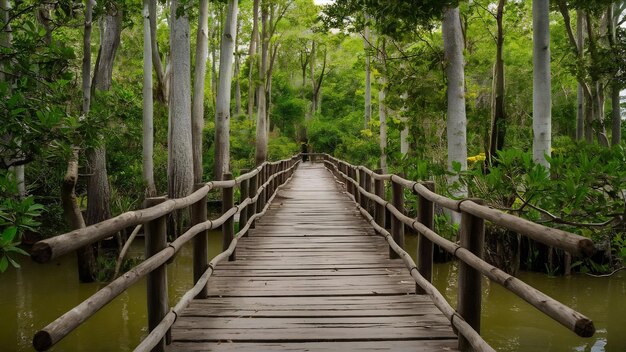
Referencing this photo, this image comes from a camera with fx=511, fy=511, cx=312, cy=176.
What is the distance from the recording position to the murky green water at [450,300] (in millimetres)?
6191

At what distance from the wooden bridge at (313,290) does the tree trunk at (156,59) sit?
9265mm

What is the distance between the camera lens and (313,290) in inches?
179

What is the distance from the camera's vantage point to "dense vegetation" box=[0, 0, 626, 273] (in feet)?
16.1

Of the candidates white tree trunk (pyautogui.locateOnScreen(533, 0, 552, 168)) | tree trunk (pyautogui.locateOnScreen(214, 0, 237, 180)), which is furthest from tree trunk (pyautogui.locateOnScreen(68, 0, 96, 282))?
white tree trunk (pyautogui.locateOnScreen(533, 0, 552, 168))

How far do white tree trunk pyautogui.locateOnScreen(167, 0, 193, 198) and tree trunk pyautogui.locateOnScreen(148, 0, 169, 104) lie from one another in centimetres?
178

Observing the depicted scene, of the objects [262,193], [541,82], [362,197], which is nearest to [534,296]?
[541,82]

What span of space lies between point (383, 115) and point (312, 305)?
15.4 m

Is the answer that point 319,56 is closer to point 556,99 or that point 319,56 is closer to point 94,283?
point 556,99

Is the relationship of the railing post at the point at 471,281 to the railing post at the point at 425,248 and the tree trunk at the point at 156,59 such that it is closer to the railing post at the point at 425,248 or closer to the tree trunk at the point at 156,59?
the railing post at the point at 425,248

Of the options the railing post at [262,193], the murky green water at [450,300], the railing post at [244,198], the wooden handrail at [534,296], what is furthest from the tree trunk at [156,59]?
the wooden handrail at [534,296]

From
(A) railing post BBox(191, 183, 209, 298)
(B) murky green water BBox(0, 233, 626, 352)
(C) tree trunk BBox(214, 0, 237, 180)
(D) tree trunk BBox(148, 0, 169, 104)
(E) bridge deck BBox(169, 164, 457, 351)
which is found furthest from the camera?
(C) tree trunk BBox(214, 0, 237, 180)

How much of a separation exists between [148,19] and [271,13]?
1147cm

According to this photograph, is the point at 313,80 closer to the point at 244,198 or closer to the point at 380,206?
the point at 244,198

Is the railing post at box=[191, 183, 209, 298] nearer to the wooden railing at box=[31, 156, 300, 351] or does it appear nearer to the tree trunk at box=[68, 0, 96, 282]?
the wooden railing at box=[31, 156, 300, 351]
